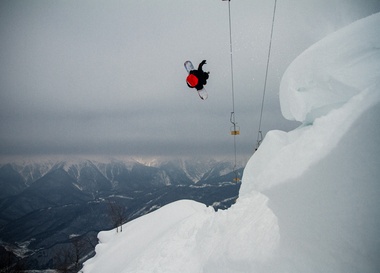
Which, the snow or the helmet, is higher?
the helmet

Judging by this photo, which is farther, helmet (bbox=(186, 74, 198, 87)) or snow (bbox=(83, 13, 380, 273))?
helmet (bbox=(186, 74, 198, 87))

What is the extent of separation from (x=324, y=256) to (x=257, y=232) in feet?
5.84

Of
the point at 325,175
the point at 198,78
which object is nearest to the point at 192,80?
the point at 198,78

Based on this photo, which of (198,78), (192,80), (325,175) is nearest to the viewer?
(325,175)

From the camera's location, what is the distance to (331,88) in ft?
16.9

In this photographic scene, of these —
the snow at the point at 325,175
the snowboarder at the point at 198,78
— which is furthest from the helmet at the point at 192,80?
the snow at the point at 325,175

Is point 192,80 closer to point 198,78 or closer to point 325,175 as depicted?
point 198,78

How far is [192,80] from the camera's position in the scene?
855 centimetres

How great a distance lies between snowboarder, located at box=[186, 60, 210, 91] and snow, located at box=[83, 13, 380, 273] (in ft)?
12.2

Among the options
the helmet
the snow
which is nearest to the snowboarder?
the helmet

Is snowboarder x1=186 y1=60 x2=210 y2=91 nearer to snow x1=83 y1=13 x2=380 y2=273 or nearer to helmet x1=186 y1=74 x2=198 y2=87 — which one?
helmet x1=186 y1=74 x2=198 y2=87

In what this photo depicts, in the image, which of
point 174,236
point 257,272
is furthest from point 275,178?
point 174,236

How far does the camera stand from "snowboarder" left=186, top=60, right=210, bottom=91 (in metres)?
8.55

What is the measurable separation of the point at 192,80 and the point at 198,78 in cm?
28
